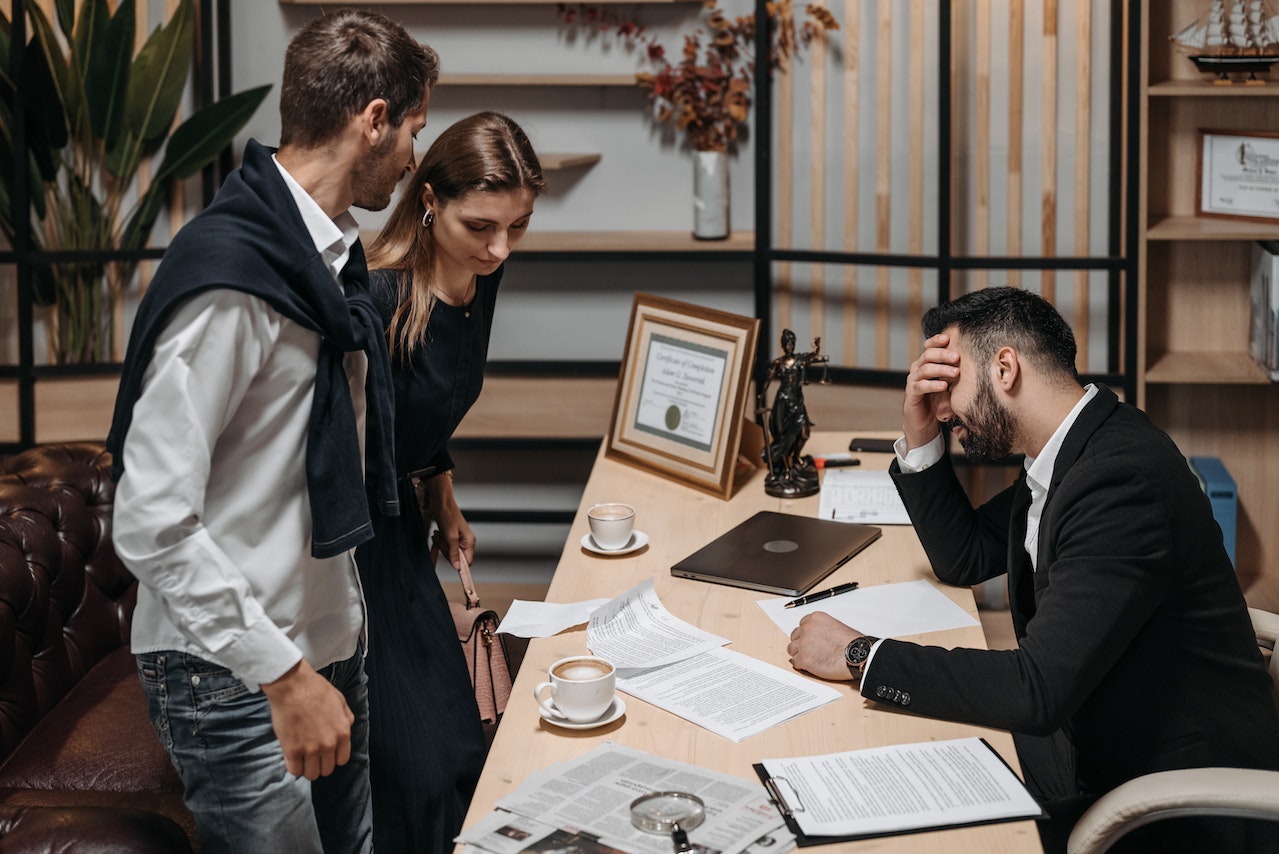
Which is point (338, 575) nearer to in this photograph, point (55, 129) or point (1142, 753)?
point (1142, 753)

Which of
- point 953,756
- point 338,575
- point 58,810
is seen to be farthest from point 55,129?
point 953,756

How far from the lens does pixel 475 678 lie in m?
2.34

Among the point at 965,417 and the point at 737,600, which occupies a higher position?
the point at 965,417

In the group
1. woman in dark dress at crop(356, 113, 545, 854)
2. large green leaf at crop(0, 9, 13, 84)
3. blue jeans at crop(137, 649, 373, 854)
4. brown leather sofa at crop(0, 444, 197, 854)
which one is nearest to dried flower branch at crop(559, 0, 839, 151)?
large green leaf at crop(0, 9, 13, 84)

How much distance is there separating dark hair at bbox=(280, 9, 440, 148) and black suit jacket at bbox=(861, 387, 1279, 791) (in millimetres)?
994

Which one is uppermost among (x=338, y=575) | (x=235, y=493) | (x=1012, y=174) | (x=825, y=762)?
(x=1012, y=174)

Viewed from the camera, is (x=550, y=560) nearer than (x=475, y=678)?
No

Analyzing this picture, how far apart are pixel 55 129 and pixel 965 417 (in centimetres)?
289

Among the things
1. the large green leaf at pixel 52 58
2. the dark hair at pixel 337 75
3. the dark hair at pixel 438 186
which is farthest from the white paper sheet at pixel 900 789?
the large green leaf at pixel 52 58

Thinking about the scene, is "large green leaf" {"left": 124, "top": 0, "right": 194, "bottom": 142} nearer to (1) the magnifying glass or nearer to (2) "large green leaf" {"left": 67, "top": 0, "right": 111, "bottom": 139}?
(2) "large green leaf" {"left": 67, "top": 0, "right": 111, "bottom": 139}

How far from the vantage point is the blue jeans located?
5.15ft

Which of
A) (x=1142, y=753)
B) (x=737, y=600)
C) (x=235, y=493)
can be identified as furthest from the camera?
(x=737, y=600)

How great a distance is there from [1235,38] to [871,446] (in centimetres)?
153

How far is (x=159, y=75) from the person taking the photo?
3.82 meters
